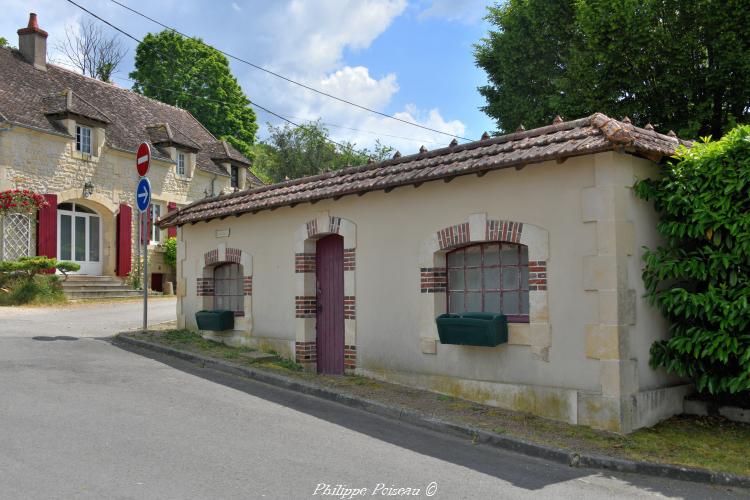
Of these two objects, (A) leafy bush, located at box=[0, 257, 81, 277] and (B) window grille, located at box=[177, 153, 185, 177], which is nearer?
(A) leafy bush, located at box=[0, 257, 81, 277]

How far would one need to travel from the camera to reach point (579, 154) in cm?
641

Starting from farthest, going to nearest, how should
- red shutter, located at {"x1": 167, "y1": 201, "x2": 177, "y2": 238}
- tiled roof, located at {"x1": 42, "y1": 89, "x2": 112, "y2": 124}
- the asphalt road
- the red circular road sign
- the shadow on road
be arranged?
red shutter, located at {"x1": 167, "y1": 201, "x2": 177, "y2": 238} → tiled roof, located at {"x1": 42, "y1": 89, "x2": 112, "y2": 124} → the red circular road sign → the shadow on road → the asphalt road

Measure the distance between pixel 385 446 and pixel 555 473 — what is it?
153 cm

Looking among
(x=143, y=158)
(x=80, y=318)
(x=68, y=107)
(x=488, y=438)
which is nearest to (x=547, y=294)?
(x=488, y=438)

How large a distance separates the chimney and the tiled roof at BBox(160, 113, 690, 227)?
52.3ft

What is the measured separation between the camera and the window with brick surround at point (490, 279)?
724cm

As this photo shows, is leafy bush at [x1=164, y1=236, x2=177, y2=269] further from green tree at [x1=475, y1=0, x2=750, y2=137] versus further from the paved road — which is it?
green tree at [x1=475, y1=0, x2=750, y2=137]

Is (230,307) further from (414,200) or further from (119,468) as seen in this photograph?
(119,468)

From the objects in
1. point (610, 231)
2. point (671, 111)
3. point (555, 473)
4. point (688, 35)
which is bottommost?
point (555, 473)

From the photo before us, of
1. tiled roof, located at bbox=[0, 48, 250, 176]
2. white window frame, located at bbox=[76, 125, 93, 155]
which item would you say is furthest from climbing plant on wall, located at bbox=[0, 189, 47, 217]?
white window frame, located at bbox=[76, 125, 93, 155]

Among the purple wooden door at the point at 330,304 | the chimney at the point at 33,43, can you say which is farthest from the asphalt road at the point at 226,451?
the chimney at the point at 33,43

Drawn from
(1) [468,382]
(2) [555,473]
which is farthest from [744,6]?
(2) [555,473]

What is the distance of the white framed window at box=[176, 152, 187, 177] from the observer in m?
25.3

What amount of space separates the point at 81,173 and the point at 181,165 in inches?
205
